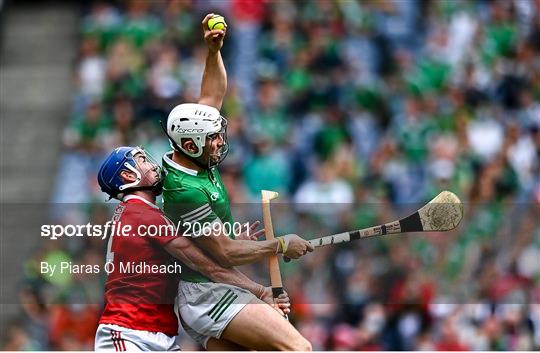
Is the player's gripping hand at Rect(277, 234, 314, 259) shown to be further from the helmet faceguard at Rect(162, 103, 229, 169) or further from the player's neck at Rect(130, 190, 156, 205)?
the player's neck at Rect(130, 190, 156, 205)

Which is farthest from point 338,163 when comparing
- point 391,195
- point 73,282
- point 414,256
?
point 73,282

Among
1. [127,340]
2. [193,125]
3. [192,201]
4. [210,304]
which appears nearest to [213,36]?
[193,125]

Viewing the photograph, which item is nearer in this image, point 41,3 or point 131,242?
point 131,242

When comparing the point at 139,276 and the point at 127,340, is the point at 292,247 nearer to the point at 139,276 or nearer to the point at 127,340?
the point at 139,276

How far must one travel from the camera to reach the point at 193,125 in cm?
766

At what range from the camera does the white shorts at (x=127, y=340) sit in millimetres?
7754

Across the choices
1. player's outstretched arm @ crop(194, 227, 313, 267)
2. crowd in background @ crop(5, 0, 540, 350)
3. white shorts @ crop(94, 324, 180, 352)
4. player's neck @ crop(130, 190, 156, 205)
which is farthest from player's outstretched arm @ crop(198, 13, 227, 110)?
crowd in background @ crop(5, 0, 540, 350)

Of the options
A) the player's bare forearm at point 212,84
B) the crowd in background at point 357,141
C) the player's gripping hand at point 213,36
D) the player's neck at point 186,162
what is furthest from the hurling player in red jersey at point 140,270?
the crowd in background at point 357,141

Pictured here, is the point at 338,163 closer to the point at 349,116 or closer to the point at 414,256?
the point at 349,116

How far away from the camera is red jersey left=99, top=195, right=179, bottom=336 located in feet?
25.5

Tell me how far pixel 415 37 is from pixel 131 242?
7460 millimetres

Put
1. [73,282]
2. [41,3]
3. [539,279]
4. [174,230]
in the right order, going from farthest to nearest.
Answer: [41,3] → [539,279] → [73,282] → [174,230]

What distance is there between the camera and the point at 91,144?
14117mm

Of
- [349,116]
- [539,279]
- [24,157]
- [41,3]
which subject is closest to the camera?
[539,279]
